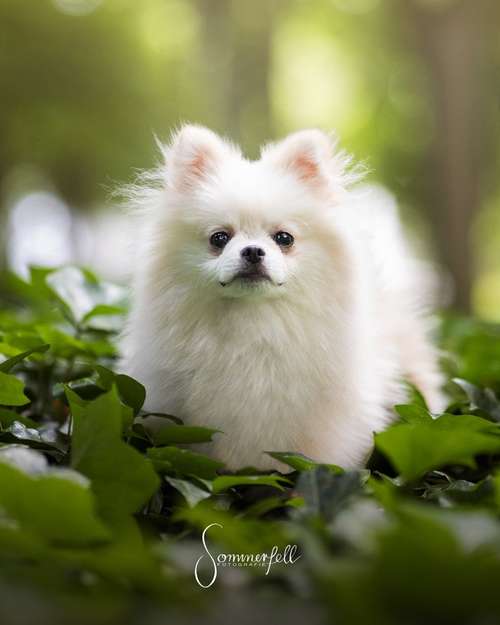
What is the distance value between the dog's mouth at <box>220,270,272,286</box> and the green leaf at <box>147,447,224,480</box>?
594 millimetres

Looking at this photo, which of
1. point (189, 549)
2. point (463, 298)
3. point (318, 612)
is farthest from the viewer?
point (463, 298)

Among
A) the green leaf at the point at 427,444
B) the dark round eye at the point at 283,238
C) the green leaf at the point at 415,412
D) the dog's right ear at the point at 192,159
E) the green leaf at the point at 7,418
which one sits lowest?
the green leaf at the point at 7,418

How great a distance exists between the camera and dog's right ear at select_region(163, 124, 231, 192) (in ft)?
7.53

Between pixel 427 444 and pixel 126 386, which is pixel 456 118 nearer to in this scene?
pixel 126 386

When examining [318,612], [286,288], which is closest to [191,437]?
[286,288]

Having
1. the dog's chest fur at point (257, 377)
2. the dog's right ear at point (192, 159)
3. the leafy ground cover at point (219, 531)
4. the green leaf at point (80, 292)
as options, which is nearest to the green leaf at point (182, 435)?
the leafy ground cover at point (219, 531)

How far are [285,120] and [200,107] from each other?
5.38ft

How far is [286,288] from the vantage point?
212 cm

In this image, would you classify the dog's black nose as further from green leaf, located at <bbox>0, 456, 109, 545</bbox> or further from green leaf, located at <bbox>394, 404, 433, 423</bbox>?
green leaf, located at <bbox>0, 456, 109, 545</bbox>

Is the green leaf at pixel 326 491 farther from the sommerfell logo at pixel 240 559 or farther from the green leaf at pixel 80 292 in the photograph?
the green leaf at pixel 80 292

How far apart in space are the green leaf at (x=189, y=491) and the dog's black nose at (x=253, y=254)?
66 centimetres

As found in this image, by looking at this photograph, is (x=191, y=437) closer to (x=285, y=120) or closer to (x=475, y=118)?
(x=475, y=118)

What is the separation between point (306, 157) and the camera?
2316 mm

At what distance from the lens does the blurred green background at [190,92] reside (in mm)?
11266
